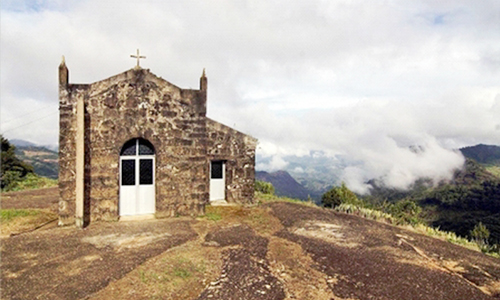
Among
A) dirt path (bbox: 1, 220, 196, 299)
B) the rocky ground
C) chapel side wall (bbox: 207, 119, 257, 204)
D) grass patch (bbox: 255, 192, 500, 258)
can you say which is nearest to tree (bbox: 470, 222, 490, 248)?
grass patch (bbox: 255, 192, 500, 258)

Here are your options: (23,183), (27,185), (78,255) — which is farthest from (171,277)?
(23,183)

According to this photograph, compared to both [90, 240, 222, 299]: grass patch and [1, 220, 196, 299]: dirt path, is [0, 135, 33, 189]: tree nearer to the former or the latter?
[1, 220, 196, 299]: dirt path

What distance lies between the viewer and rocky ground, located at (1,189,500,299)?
5414 mm

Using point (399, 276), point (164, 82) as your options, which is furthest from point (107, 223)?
point (399, 276)

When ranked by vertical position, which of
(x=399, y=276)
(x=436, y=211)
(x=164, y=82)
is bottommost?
(x=436, y=211)

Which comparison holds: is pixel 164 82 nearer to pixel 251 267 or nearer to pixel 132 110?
pixel 132 110

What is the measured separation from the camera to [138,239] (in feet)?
26.9

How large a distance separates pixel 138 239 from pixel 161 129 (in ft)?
13.7

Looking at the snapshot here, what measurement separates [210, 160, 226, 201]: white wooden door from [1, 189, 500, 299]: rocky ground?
3609 millimetres

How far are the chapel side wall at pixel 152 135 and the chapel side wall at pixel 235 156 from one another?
2112 millimetres

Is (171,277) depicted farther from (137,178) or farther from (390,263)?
(137,178)

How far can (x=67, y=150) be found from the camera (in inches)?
380

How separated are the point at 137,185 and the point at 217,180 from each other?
161 inches

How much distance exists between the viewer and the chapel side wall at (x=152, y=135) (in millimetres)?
9992
